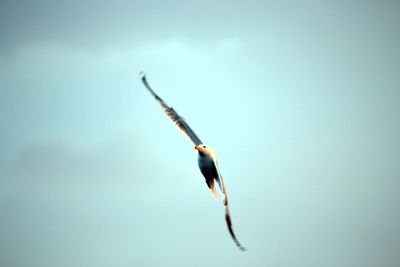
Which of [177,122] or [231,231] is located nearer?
[231,231]

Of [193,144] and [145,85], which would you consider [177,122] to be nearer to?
[193,144]

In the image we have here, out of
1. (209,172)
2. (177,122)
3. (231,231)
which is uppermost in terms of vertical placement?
(177,122)

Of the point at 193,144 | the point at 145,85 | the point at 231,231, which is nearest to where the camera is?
the point at 231,231

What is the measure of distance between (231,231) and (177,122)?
343 cm

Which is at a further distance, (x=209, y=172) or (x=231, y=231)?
(x=209, y=172)

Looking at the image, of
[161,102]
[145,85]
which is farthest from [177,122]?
[145,85]

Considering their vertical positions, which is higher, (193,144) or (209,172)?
(193,144)

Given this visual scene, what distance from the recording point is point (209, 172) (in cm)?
1134

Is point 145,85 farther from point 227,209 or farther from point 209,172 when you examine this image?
point 227,209

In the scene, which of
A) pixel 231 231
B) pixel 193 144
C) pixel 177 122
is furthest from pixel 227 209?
pixel 177 122

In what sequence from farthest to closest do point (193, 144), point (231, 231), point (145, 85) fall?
point (193, 144), point (145, 85), point (231, 231)

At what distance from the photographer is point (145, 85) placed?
35.0ft

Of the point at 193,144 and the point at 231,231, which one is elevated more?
the point at 193,144

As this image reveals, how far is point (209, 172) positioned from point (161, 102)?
2.36 m
